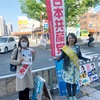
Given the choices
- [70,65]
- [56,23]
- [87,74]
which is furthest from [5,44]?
[70,65]

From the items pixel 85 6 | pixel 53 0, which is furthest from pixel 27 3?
pixel 53 0

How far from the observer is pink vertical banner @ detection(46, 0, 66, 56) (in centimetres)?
360

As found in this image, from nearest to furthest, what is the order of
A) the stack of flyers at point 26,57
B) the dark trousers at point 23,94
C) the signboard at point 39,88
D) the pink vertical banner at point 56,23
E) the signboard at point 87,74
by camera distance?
the stack of flyers at point 26,57 < the signboard at point 39,88 < the dark trousers at point 23,94 < the pink vertical banner at point 56,23 < the signboard at point 87,74

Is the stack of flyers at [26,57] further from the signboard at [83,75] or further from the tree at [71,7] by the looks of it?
the tree at [71,7]

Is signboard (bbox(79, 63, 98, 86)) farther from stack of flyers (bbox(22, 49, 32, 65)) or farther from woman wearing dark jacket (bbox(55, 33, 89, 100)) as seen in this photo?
stack of flyers (bbox(22, 49, 32, 65))

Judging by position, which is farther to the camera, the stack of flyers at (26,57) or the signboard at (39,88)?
the signboard at (39,88)

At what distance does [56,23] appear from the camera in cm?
365

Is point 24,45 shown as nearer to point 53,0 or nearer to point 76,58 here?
point 76,58

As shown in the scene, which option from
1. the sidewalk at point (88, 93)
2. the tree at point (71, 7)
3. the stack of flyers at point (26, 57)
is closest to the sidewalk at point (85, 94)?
the sidewalk at point (88, 93)

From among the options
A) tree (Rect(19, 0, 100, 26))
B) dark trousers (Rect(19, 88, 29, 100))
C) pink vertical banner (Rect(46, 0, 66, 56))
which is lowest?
dark trousers (Rect(19, 88, 29, 100))

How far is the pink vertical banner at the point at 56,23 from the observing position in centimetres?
360

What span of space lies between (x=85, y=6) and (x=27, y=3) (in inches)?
277

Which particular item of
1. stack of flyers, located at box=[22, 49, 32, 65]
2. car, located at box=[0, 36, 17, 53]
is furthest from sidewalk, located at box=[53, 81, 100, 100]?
car, located at box=[0, 36, 17, 53]

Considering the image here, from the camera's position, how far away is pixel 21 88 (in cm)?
298
